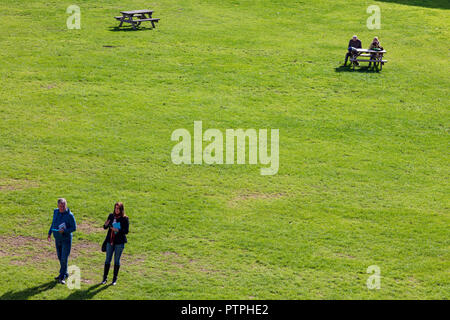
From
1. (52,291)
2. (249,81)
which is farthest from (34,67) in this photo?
(52,291)

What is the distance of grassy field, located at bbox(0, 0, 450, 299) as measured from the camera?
16922 millimetres

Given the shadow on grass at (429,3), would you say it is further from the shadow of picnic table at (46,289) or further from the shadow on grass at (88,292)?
the shadow of picnic table at (46,289)

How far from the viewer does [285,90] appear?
31344 millimetres

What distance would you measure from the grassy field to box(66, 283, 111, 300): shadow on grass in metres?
0.06

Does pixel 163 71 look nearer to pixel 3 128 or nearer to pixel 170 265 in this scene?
pixel 3 128

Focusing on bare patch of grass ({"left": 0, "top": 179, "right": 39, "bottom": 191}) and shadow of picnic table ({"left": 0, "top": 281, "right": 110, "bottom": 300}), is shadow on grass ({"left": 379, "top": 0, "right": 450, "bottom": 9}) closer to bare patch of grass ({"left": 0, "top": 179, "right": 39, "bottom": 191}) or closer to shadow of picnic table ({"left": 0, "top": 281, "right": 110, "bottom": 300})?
bare patch of grass ({"left": 0, "top": 179, "right": 39, "bottom": 191})

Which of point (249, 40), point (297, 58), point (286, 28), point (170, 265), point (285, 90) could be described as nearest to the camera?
point (170, 265)

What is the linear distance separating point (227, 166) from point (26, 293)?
35.9 feet

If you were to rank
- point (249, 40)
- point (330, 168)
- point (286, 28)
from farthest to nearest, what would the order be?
1. point (286, 28)
2. point (249, 40)
3. point (330, 168)

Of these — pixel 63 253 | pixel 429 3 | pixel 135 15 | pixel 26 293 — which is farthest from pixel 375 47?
pixel 26 293

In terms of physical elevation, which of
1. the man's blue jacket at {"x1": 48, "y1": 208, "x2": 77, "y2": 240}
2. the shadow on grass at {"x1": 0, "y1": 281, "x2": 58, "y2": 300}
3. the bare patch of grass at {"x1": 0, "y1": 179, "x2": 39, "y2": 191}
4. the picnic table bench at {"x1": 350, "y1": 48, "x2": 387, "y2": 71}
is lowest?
the shadow on grass at {"x1": 0, "y1": 281, "x2": 58, "y2": 300}

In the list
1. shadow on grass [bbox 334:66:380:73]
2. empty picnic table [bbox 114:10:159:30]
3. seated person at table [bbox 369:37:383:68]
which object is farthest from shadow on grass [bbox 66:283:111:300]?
empty picnic table [bbox 114:10:159:30]

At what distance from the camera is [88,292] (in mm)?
15352

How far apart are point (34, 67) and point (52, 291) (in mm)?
20499
